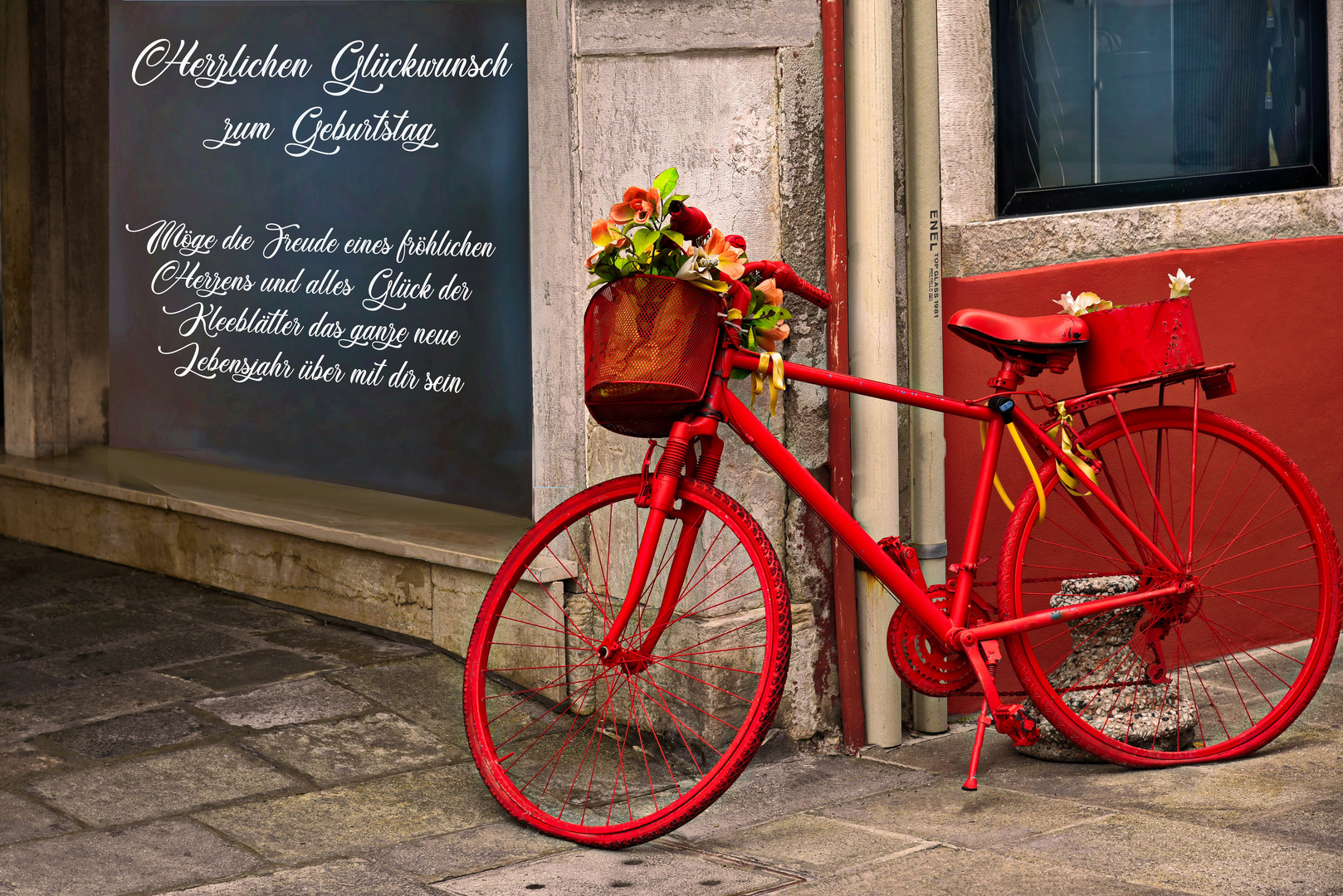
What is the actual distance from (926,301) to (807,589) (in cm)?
89

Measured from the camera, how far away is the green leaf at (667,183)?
10.9ft

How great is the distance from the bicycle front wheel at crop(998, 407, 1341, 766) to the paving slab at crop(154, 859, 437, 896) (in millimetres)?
1601

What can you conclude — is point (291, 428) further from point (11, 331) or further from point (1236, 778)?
point (1236, 778)

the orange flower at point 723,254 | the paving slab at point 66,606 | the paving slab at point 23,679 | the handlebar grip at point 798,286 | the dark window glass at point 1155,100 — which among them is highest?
the dark window glass at point 1155,100

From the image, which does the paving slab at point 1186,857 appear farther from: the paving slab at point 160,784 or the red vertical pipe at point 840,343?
the paving slab at point 160,784

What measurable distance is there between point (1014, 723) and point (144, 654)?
279 cm

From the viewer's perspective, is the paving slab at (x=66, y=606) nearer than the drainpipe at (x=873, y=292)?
No

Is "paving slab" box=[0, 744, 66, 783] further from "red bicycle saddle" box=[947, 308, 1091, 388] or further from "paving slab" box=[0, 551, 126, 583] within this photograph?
"red bicycle saddle" box=[947, 308, 1091, 388]

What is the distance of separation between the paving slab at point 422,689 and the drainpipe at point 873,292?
1.21m

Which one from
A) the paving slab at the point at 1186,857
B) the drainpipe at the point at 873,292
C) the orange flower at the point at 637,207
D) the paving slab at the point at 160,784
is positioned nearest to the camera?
the paving slab at the point at 1186,857

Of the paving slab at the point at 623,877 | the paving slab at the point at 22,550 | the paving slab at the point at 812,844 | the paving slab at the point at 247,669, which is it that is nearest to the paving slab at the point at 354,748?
the paving slab at the point at 247,669

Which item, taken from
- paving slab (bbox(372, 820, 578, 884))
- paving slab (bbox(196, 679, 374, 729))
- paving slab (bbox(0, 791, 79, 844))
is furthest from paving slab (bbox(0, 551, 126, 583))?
paving slab (bbox(372, 820, 578, 884))

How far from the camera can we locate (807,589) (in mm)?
4133

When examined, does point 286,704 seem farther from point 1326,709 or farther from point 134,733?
point 1326,709
